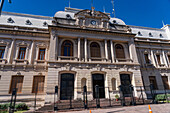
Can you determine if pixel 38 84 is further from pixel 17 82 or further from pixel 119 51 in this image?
pixel 119 51

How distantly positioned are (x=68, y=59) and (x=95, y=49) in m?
4.99

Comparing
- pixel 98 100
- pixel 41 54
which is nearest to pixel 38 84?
pixel 41 54

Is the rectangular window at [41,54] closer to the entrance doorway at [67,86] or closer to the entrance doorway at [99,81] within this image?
the entrance doorway at [67,86]

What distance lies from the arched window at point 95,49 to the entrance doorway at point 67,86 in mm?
→ 5125

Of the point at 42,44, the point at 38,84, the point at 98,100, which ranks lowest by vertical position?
the point at 98,100

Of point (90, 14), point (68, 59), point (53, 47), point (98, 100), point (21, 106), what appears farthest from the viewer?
point (90, 14)

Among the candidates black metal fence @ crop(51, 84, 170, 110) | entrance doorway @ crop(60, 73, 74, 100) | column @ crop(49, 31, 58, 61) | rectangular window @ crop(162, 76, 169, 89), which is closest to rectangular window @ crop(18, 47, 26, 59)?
column @ crop(49, 31, 58, 61)

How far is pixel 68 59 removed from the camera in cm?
1602

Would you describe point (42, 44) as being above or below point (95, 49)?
above

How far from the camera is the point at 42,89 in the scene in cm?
1552

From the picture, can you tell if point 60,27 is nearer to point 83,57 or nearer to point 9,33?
point 83,57

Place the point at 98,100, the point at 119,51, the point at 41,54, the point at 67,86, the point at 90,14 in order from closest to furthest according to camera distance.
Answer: the point at 98,100 < the point at 67,86 < the point at 41,54 < the point at 119,51 < the point at 90,14

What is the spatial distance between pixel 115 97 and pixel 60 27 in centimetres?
1314

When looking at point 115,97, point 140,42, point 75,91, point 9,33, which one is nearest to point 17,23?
point 9,33
